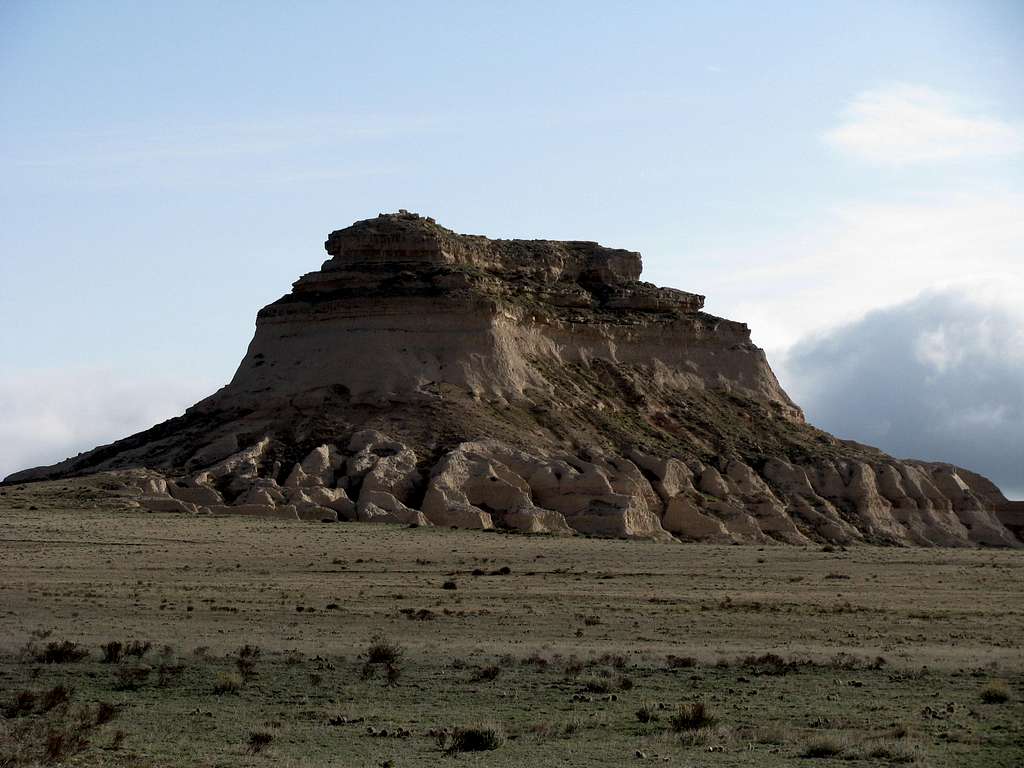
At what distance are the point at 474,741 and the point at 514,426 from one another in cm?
4687

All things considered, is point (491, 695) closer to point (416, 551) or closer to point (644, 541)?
point (416, 551)

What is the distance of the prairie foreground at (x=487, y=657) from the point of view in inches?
709

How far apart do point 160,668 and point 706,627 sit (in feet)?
38.2

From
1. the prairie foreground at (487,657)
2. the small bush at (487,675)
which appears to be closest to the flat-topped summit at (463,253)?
the prairie foreground at (487,657)

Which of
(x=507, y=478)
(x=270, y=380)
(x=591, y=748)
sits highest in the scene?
(x=270, y=380)

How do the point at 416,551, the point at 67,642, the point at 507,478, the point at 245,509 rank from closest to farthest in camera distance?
1. the point at 67,642
2. the point at 416,551
3. the point at 245,509
4. the point at 507,478

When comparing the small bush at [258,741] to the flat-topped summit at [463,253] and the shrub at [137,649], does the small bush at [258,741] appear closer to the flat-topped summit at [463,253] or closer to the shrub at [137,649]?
the shrub at [137,649]

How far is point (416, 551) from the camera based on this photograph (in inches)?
1850

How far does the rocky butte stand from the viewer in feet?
191

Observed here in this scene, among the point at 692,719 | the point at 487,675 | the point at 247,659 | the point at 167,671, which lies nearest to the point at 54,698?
the point at 167,671

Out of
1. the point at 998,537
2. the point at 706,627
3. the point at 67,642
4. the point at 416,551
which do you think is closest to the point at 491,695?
the point at 67,642

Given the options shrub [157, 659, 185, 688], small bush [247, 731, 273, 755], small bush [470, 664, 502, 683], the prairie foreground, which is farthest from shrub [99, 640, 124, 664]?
small bush [247, 731, 273, 755]

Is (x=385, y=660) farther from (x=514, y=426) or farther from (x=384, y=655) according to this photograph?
(x=514, y=426)

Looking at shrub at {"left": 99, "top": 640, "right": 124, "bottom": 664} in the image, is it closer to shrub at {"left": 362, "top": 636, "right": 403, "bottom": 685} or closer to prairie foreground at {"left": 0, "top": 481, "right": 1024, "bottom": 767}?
prairie foreground at {"left": 0, "top": 481, "right": 1024, "bottom": 767}
